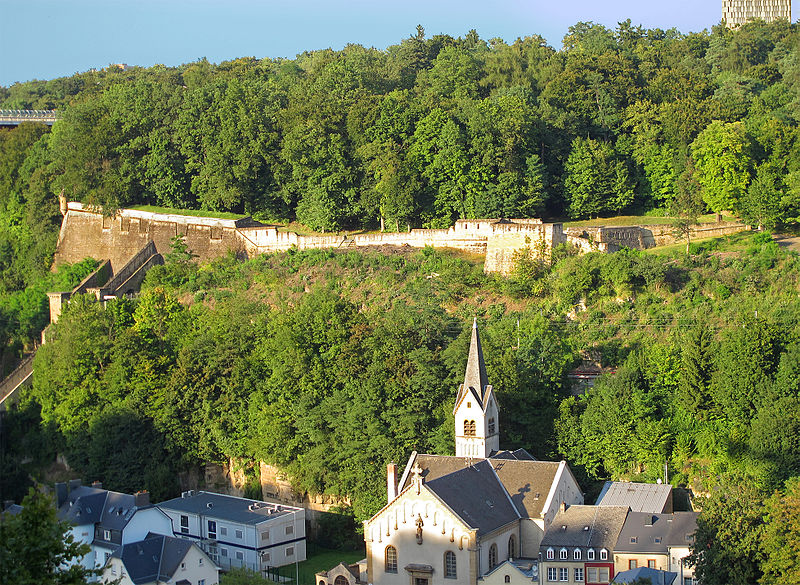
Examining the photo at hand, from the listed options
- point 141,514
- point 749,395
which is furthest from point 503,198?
point 141,514

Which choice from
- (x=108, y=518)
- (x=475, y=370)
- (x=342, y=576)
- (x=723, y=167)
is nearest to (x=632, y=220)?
(x=723, y=167)

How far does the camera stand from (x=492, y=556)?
37.3 meters

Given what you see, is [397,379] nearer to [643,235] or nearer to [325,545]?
[325,545]

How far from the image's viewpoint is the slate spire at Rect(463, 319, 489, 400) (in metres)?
40.7

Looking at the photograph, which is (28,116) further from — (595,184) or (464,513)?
(464,513)

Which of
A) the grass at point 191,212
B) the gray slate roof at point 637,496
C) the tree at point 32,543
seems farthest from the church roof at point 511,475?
the grass at point 191,212

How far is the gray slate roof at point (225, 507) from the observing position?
4309 centimetres

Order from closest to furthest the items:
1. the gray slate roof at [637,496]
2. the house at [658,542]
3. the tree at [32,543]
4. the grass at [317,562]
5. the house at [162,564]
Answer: the tree at [32,543], the house at [658,542], the gray slate roof at [637,496], the house at [162,564], the grass at [317,562]

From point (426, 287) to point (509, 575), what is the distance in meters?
15.7

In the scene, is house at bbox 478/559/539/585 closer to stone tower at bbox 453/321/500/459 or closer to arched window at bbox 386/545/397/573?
arched window at bbox 386/545/397/573

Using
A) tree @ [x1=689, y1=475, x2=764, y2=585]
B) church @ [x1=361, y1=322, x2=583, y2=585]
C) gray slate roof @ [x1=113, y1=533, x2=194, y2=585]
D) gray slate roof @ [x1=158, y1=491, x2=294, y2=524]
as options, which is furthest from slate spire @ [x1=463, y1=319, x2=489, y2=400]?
tree @ [x1=689, y1=475, x2=764, y2=585]

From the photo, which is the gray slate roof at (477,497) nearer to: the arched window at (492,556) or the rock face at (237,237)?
the arched window at (492,556)

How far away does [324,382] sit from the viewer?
45938 mm

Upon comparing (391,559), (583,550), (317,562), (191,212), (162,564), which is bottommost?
(317,562)
